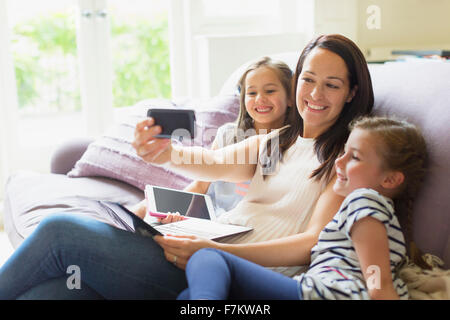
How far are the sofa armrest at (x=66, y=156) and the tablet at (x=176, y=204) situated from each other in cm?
80

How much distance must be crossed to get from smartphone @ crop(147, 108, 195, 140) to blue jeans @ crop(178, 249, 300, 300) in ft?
0.96

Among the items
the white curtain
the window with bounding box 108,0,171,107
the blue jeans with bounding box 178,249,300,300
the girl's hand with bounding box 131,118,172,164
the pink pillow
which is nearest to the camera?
the blue jeans with bounding box 178,249,300,300

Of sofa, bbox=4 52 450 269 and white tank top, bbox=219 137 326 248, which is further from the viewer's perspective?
white tank top, bbox=219 137 326 248

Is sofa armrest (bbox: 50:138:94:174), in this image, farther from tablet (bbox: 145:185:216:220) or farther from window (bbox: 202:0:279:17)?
window (bbox: 202:0:279:17)

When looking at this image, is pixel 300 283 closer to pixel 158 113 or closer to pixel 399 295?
pixel 399 295

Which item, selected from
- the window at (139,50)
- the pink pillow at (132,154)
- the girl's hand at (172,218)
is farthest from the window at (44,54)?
the girl's hand at (172,218)

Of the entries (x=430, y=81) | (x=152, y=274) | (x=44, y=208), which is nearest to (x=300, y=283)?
(x=152, y=274)

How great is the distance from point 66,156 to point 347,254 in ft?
4.82

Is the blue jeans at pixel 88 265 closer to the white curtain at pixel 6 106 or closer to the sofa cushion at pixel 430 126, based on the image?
the sofa cushion at pixel 430 126

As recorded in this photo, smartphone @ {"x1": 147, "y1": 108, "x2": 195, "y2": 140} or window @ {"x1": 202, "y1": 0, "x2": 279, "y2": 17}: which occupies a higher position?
window @ {"x1": 202, "y1": 0, "x2": 279, "y2": 17}

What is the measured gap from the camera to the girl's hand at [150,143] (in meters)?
1.17

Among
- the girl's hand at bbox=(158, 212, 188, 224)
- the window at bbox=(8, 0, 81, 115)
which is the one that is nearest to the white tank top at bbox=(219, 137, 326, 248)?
the girl's hand at bbox=(158, 212, 188, 224)

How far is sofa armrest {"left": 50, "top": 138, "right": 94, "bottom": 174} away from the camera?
7.05 ft

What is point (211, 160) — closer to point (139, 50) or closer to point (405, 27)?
point (139, 50)
